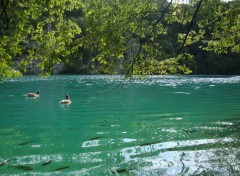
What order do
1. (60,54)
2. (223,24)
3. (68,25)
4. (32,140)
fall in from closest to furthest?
(60,54), (68,25), (223,24), (32,140)

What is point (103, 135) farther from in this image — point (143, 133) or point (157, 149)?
point (157, 149)

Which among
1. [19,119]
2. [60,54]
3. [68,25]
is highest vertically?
[68,25]

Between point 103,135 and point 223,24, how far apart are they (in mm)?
7673

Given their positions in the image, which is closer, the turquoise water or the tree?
the tree

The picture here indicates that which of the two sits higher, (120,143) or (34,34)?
(34,34)

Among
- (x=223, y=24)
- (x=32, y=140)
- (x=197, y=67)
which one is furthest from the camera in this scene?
(x=197, y=67)

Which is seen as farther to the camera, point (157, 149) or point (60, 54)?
point (157, 149)

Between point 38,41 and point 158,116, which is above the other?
point 38,41

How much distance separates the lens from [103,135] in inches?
615

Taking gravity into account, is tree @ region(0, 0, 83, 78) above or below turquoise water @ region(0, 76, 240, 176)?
above

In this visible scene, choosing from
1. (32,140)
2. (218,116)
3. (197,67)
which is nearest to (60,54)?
(32,140)

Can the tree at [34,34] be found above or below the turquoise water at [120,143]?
above

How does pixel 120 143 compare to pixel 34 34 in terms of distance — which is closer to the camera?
pixel 34 34

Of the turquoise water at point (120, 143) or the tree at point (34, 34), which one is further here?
the turquoise water at point (120, 143)
